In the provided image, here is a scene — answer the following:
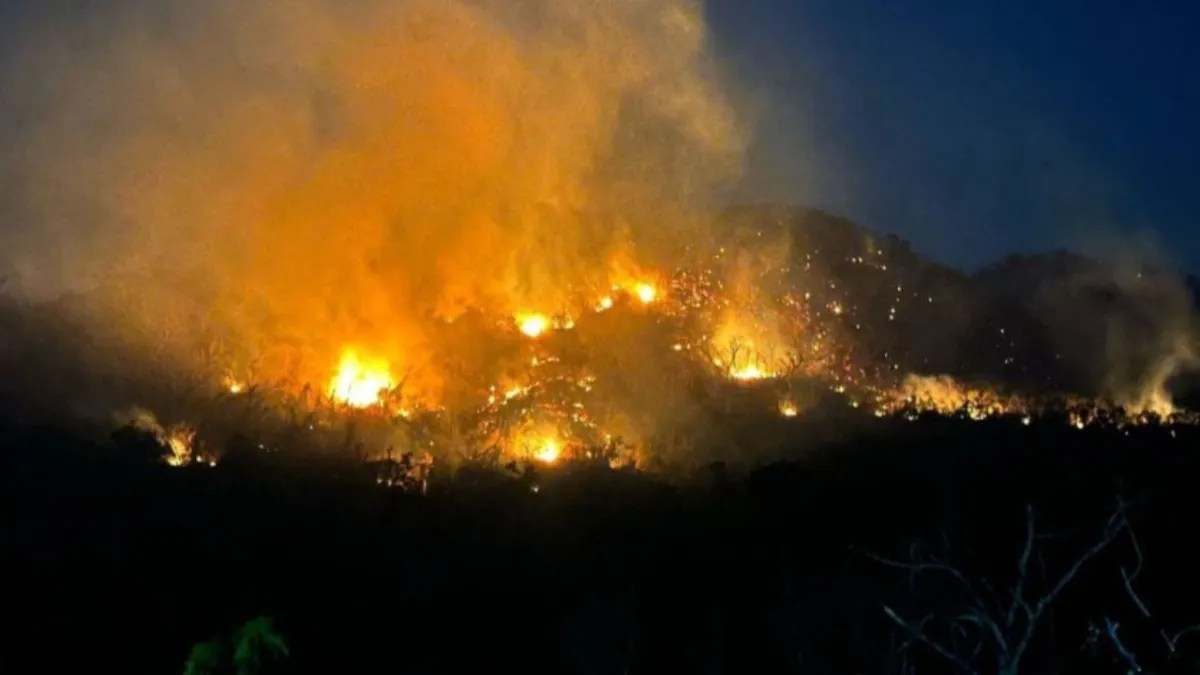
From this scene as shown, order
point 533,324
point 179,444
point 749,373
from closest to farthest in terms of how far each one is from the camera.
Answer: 1. point 179,444
2. point 533,324
3. point 749,373

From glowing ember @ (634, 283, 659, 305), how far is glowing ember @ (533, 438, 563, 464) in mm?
8236

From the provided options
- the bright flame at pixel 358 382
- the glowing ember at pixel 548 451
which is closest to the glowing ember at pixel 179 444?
the bright flame at pixel 358 382

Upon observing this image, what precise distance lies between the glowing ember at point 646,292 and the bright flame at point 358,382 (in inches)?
335

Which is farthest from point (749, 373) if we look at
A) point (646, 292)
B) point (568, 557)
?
point (568, 557)

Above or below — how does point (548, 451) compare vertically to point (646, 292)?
below

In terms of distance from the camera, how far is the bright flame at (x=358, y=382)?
30672 mm

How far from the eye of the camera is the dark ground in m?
18.7

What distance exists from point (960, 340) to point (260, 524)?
1180 inches

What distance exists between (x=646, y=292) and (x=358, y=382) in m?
9.83

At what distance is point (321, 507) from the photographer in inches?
958

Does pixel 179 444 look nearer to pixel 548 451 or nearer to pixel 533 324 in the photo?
pixel 548 451

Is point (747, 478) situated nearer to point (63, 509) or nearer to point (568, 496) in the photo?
point (568, 496)

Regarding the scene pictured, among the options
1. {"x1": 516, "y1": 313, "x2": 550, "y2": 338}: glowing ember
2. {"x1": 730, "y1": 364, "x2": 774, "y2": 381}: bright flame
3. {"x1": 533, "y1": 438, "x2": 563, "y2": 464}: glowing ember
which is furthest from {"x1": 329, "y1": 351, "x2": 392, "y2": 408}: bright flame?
{"x1": 730, "y1": 364, "x2": 774, "y2": 381}: bright flame

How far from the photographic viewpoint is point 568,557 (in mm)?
23547
